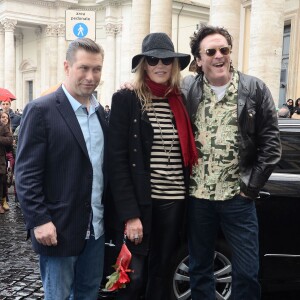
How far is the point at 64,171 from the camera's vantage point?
244cm

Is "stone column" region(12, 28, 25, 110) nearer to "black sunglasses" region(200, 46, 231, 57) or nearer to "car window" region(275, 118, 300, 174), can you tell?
"car window" region(275, 118, 300, 174)

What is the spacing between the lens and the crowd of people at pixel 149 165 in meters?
2.43

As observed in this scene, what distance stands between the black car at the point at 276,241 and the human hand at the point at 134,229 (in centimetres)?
82

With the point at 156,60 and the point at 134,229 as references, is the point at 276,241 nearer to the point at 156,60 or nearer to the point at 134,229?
the point at 134,229

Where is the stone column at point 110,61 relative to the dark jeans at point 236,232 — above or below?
above

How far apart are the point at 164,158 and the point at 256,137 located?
26.7 inches

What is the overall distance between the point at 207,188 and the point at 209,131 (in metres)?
0.39

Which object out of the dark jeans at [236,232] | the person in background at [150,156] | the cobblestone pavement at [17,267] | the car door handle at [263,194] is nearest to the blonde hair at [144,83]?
the person in background at [150,156]

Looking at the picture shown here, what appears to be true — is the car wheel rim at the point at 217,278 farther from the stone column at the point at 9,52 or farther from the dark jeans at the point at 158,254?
the stone column at the point at 9,52

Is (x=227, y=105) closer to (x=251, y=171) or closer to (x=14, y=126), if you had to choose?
(x=251, y=171)

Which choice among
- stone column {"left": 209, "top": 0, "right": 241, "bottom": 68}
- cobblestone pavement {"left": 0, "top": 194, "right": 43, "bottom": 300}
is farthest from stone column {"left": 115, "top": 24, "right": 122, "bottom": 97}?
cobblestone pavement {"left": 0, "top": 194, "right": 43, "bottom": 300}

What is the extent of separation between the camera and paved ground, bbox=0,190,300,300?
4.26m

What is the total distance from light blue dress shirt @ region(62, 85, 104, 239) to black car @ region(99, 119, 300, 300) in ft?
2.77

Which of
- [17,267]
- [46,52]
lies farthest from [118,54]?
[17,267]
